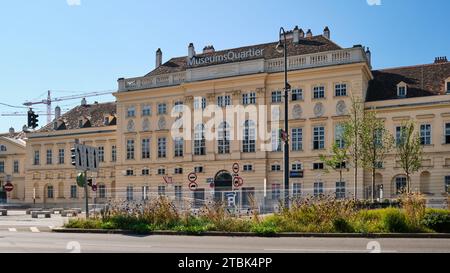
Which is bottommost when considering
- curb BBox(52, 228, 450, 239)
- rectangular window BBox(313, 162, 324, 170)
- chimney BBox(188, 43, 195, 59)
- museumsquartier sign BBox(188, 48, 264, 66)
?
curb BBox(52, 228, 450, 239)

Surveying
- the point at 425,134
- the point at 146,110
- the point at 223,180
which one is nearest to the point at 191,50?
the point at 146,110

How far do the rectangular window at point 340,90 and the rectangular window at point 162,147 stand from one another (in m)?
19.7

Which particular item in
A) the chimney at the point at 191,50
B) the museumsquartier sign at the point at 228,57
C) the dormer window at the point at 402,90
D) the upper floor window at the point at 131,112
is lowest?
the upper floor window at the point at 131,112

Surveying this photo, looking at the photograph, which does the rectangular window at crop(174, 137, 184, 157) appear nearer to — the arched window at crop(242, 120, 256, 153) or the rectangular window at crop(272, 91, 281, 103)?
the arched window at crop(242, 120, 256, 153)

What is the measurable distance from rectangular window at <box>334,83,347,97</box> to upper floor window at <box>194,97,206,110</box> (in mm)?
13868

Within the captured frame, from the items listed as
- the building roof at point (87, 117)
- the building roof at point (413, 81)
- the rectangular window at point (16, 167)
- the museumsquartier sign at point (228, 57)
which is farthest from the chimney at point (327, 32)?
the rectangular window at point (16, 167)

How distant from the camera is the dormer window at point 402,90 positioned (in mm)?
47062

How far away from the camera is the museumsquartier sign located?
53188mm

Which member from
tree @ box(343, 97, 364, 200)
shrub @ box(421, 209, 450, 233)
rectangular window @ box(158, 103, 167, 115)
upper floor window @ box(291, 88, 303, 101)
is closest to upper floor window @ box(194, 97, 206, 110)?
rectangular window @ box(158, 103, 167, 115)

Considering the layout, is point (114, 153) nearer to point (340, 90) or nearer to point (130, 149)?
point (130, 149)

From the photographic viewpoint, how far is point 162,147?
191 feet

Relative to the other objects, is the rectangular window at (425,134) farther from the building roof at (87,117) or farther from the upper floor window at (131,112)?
the building roof at (87,117)
